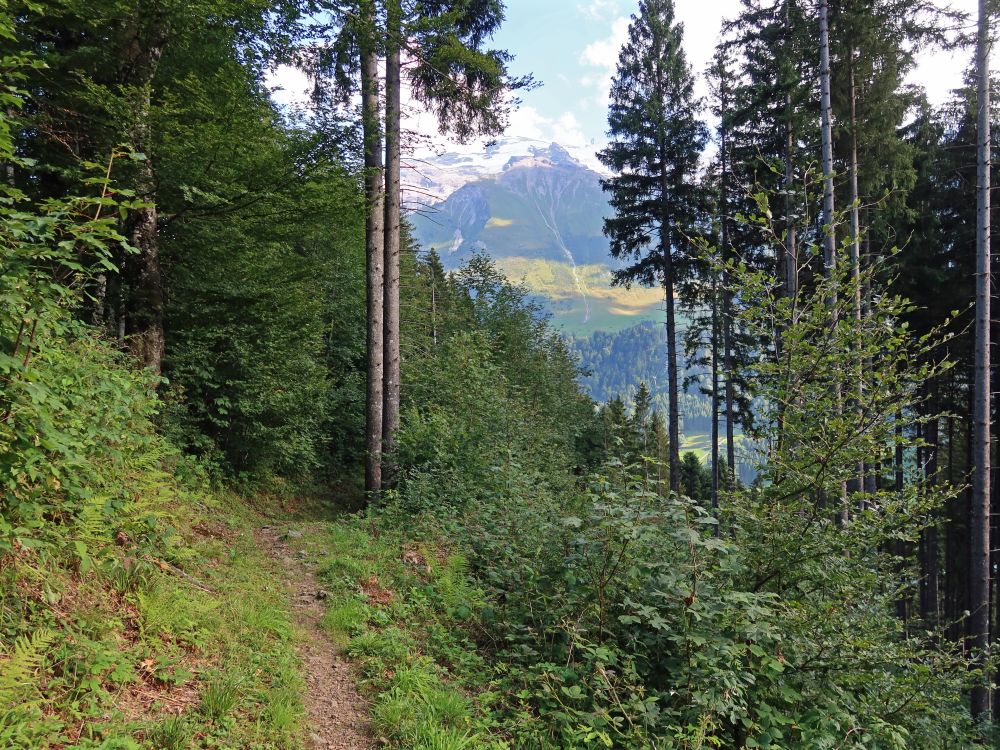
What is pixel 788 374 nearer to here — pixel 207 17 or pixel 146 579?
pixel 146 579

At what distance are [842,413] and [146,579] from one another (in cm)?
613

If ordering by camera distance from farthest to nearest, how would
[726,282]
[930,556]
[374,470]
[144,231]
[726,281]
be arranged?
[726,282] → [726,281] → [930,556] → [374,470] → [144,231]

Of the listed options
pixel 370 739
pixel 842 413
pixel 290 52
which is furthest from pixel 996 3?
pixel 370 739

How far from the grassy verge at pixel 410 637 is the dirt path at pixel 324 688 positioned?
0.36ft

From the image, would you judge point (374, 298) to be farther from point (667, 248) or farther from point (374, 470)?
point (667, 248)

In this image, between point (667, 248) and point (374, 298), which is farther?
point (667, 248)

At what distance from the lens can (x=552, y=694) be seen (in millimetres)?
3996

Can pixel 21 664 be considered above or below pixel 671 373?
below

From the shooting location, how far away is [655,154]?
19.3m

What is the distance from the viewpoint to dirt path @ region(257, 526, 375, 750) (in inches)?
135

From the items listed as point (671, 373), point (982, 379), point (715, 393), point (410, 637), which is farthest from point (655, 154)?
point (410, 637)

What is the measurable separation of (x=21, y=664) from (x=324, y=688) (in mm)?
1998

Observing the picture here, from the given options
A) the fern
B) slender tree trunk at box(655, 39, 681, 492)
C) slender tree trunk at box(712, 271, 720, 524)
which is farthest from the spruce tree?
the fern

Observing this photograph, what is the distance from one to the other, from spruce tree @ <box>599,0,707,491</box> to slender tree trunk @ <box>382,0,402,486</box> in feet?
36.6
